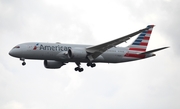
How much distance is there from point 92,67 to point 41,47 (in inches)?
372

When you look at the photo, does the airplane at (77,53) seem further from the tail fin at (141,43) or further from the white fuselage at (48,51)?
the tail fin at (141,43)

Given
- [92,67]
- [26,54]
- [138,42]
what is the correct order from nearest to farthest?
[26,54]
[92,67]
[138,42]

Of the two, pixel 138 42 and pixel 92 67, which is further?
pixel 138 42

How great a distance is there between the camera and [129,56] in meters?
83.7

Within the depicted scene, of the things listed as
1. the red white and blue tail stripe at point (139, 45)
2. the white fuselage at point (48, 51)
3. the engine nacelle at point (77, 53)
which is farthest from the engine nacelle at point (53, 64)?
the red white and blue tail stripe at point (139, 45)

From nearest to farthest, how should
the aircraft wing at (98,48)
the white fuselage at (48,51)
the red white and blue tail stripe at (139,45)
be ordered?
the white fuselage at (48,51), the aircraft wing at (98,48), the red white and blue tail stripe at (139,45)

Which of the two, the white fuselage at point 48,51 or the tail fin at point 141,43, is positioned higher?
the tail fin at point 141,43

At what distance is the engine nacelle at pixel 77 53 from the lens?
76.8 m

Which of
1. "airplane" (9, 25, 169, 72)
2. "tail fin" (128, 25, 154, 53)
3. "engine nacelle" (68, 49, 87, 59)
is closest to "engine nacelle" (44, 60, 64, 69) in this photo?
"airplane" (9, 25, 169, 72)

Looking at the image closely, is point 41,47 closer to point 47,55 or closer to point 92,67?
point 47,55

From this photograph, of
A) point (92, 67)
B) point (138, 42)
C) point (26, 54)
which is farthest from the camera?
point (138, 42)

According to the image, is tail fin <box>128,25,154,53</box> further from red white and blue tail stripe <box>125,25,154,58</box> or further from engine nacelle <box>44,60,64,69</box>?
engine nacelle <box>44,60,64,69</box>

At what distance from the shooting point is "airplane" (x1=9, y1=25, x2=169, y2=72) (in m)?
76.4

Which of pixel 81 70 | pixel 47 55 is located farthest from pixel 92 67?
pixel 47 55
